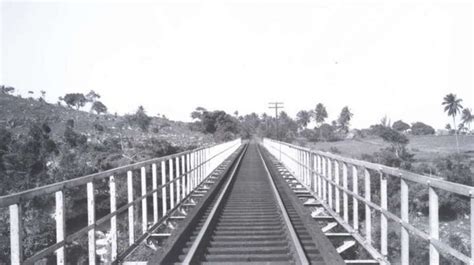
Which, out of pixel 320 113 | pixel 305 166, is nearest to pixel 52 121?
pixel 305 166

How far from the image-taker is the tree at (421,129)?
18382cm

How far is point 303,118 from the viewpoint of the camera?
185 meters

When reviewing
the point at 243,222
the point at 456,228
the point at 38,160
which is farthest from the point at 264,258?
the point at 456,228

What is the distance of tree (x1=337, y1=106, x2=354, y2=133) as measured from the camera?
178488mm

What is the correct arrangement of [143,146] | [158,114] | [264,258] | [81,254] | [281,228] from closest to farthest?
[264,258]
[281,228]
[81,254]
[143,146]
[158,114]

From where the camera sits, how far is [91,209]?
4570mm

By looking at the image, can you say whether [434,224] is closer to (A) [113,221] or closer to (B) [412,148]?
(A) [113,221]

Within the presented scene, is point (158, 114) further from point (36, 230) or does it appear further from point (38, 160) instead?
point (36, 230)

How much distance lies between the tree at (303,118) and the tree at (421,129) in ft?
160

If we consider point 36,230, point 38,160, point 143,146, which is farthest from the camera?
point 143,146

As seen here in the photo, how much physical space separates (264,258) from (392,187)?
131 ft

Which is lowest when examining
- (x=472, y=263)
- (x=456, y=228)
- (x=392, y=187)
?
(x=456, y=228)

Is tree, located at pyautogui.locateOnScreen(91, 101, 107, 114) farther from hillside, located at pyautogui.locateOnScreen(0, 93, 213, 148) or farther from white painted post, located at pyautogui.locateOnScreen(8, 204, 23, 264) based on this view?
white painted post, located at pyautogui.locateOnScreen(8, 204, 23, 264)

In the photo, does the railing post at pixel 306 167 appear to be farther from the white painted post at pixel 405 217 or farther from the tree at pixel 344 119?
the tree at pixel 344 119
